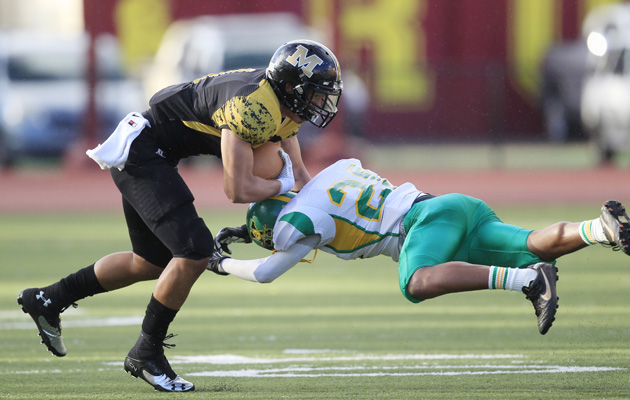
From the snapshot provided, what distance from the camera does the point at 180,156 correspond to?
237 inches

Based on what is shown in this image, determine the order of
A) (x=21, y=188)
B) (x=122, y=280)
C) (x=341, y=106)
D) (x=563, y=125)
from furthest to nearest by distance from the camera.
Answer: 1. (x=563, y=125)
2. (x=341, y=106)
3. (x=21, y=188)
4. (x=122, y=280)

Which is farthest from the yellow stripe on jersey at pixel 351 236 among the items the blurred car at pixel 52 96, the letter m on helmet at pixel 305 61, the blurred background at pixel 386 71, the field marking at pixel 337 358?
the blurred car at pixel 52 96

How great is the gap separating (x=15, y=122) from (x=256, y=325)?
12.9 metres

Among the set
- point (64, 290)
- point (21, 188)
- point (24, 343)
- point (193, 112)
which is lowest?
point (21, 188)

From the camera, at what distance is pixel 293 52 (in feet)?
18.9

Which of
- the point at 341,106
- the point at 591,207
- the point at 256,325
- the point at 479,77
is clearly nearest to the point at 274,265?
the point at 256,325

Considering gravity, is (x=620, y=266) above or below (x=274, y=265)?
below

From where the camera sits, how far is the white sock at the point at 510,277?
522cm

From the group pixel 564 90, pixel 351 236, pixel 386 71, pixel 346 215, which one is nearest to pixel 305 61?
pixel 346 215

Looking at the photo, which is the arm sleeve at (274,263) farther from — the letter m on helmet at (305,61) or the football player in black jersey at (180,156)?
the letter m on helmet at (305,61)

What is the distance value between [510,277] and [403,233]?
26.8 inches

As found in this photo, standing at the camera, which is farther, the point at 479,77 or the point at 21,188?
the point at 479,77

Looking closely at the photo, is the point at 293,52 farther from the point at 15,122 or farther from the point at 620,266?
the point at 15,122

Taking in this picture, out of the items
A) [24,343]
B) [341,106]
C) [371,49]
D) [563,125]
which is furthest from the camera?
[371,49]
